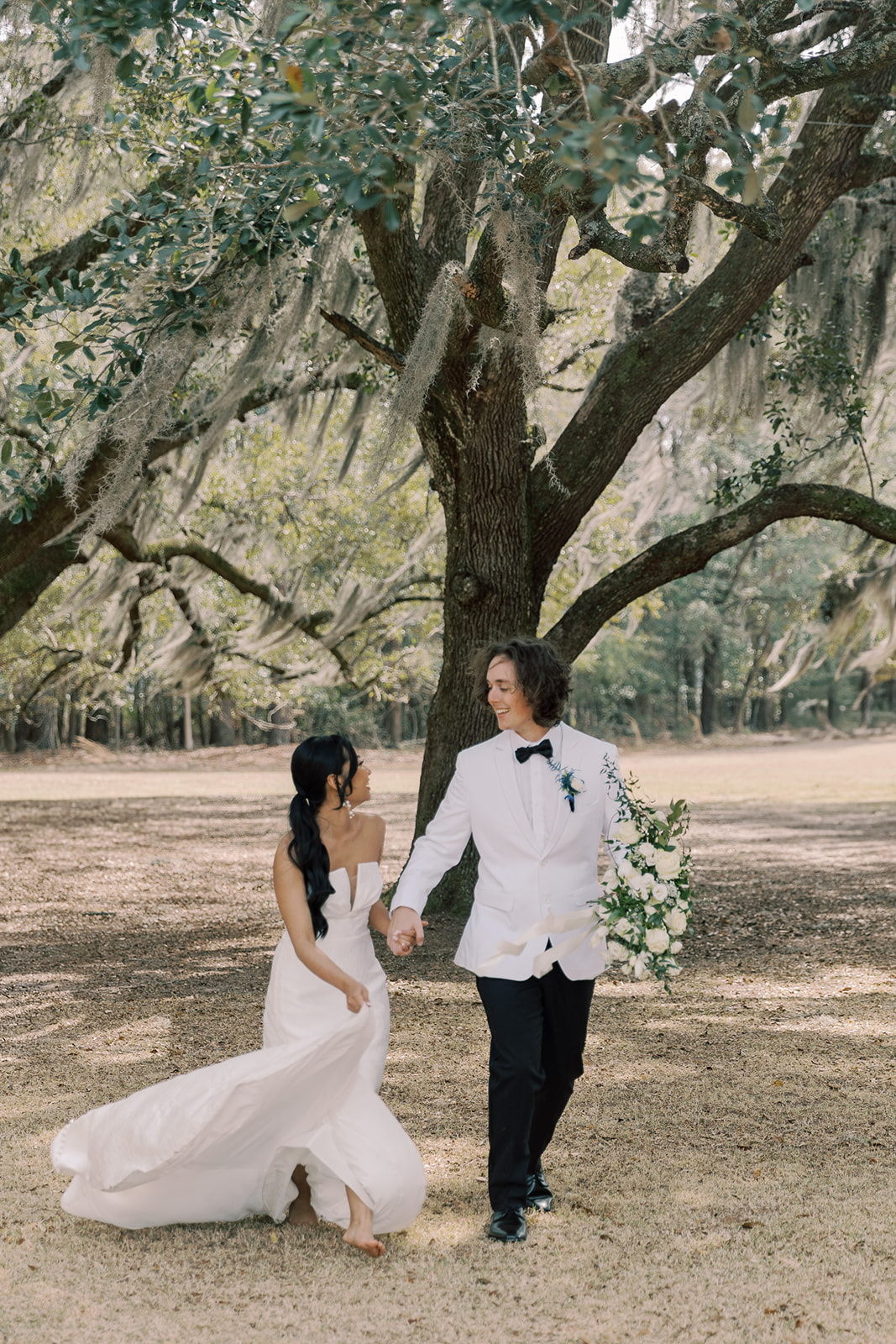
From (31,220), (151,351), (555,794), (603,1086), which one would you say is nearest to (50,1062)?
(603,1086)

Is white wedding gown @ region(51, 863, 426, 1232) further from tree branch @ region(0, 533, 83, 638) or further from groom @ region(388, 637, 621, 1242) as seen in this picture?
tree branch @ region(0, 533, 83, 638)

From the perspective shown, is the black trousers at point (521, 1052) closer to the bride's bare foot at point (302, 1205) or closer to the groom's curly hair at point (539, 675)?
the bride's bare foot at point (302, 1205)

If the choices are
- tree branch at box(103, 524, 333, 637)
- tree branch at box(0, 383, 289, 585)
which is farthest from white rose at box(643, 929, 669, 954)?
tree branch at box(103, 524, 333, 637)

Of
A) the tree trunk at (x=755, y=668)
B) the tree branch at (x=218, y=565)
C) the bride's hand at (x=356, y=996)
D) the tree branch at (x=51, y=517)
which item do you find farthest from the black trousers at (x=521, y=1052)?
the tree trunk at (x=755, y=668)

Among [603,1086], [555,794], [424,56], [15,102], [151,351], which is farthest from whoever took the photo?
[15,102]

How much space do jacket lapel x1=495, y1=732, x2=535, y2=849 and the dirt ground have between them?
106cm

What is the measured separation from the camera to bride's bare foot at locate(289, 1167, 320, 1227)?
327 cm

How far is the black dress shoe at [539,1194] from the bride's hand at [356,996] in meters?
0.73

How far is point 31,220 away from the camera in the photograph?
9602mm

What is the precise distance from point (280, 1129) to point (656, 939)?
3.48 ft

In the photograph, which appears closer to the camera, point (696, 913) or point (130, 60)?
point (130, 60)

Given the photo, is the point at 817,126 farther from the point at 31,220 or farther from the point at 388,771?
the point at 388,771

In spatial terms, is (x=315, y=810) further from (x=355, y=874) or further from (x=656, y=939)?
(x=656, y=939)

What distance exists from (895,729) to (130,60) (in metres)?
37.5
